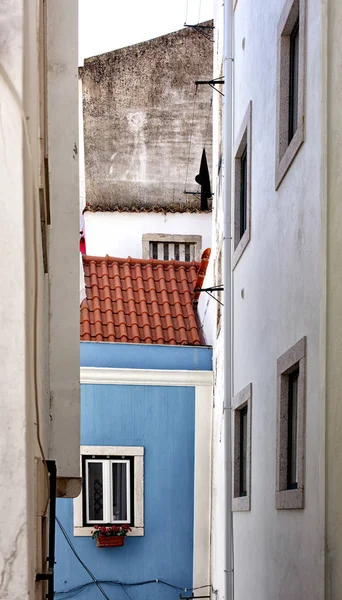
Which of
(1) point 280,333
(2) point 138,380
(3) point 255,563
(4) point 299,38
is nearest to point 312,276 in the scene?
(1) point 280,333

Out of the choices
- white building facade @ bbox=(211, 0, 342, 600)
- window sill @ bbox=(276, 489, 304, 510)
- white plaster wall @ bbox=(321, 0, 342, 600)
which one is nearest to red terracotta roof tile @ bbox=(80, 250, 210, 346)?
white building facade @ bbox=(211, 0, 342, 600)

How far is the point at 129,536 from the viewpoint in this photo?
15.6 meters

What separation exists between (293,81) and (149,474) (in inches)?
299

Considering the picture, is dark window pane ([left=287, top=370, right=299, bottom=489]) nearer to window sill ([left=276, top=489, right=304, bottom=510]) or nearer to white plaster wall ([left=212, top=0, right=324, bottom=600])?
window sill ([left=276, top=489, right=304, bottom=510])

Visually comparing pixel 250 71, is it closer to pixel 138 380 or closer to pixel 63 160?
pixel 63 160

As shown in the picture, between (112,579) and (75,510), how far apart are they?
107cm

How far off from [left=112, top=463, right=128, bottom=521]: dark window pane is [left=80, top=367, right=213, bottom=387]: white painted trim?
3.88 feet

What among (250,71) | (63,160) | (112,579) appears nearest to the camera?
(63,160)

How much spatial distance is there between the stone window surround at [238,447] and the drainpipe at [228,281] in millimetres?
151

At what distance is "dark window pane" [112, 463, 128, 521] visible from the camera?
1577 cm

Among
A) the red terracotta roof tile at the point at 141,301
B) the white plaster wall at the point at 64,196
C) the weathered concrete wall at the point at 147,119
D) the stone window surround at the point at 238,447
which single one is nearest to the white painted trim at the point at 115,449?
the red terracotta roof tile at the point at 141,301

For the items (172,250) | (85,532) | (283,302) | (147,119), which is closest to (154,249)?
(172,250)

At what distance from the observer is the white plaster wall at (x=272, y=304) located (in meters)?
8.20

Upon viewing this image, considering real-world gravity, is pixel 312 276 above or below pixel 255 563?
above
